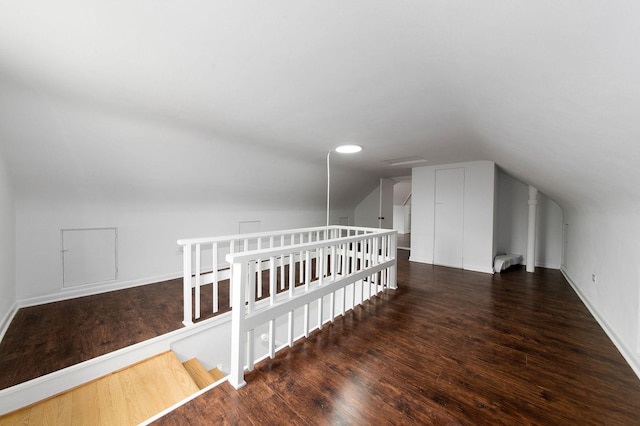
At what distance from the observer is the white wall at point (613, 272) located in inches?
74.7

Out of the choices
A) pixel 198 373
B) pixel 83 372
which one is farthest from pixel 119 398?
pixel 198 373

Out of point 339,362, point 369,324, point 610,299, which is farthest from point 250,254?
point 610,299

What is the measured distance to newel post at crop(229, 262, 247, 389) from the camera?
160cm

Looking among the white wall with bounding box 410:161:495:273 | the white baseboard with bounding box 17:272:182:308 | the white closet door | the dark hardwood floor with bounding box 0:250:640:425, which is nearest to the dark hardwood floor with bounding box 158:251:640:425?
the dark hardwood floor with bounding box 0:250:640:425

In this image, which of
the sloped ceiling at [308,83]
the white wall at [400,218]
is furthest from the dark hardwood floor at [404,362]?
the white wall at [400,218]

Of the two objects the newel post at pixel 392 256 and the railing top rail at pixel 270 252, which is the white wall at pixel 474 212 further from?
the railing top rail at pixel 270 252

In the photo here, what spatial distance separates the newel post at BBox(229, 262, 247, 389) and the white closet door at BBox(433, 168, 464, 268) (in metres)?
4.38

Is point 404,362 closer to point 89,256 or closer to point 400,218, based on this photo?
point 89,256

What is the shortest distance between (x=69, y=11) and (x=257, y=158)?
2503 mm

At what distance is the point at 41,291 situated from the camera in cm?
281

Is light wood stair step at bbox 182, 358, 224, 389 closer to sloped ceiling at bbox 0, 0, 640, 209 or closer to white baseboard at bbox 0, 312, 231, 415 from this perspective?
white baseboard at bbox 0, 312, 231, 415

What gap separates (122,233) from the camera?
11.0ft

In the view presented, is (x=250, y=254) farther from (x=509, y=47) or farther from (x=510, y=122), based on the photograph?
(x=510, y=122)

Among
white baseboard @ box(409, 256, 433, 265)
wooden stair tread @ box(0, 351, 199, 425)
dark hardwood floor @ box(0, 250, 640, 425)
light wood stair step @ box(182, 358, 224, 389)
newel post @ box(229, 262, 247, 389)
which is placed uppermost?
newel post @ box(229, 262, 247, 389)
